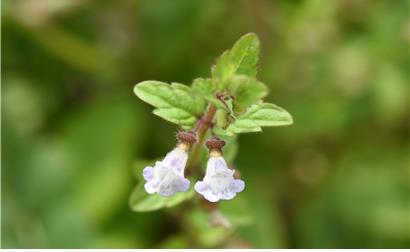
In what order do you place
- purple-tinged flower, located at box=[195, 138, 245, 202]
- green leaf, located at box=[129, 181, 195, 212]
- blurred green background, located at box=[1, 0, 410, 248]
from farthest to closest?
blurred green background, located at box=[1, 0, 410, 248] < green leaf, located at box=[129, 181, 195, 212] < purple-tinged flower, located at box=[195, 138, 245, 202]

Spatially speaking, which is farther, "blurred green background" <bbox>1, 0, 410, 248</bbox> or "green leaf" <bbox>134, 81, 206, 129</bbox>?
"blurred green background" <bbox>1, 0, 410, 248</bbox>

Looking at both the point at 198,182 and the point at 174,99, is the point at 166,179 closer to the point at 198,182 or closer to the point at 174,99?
the point at 198,182

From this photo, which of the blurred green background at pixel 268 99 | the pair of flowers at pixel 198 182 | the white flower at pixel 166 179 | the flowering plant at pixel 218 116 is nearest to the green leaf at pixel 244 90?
the flowering plant at pixel 218 116

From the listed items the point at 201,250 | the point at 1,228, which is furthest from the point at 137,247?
the point at 201,250

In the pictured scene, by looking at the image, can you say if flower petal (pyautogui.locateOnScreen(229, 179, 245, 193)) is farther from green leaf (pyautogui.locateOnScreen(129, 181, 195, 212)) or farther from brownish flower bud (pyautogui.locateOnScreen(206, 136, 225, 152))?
green leaf (pyautogui.locateOnScreen(129, 181, 195, 212))

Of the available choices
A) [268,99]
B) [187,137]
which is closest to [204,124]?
[187,137]

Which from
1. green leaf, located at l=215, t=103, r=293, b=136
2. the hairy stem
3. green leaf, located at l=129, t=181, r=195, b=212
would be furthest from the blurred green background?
green leaf, located at l=215, t=103, r=293, b=136

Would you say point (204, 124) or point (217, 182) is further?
point (204, 124)
